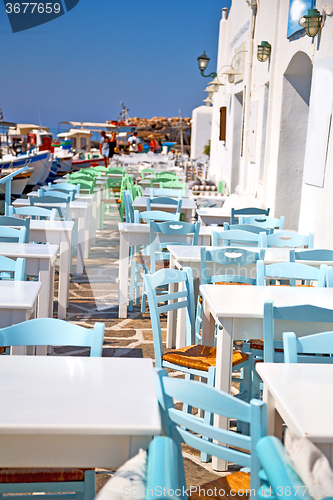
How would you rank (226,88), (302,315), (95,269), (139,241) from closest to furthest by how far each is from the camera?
(302,315) → (139,241) → (95,269) → (226,88)

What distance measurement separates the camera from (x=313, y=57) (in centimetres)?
→ 574

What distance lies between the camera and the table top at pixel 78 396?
1.48 metres

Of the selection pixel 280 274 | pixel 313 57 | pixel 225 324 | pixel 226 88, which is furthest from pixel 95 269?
pixel 226 88

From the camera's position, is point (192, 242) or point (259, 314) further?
point (192, 242)

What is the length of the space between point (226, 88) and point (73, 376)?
1259cm

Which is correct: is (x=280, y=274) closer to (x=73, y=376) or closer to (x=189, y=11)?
(x=73, y=376)

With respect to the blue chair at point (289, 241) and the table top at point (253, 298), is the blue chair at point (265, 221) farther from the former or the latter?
the table top at point (253, 298)

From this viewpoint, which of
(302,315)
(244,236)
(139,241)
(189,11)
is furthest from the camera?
(189,11)

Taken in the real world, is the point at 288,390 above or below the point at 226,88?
below

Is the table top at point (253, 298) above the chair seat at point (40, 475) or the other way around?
above

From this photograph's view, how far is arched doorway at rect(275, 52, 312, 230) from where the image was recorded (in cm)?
698

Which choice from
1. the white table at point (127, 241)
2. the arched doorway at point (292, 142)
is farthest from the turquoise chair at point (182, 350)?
the arched doorway at point (292, 142)

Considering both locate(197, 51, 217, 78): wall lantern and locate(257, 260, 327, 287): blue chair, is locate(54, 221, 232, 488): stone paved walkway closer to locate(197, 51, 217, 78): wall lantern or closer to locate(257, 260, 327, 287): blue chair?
locate(257, 260, 327, 287): blue chair

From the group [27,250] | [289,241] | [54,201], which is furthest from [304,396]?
[54,201]
